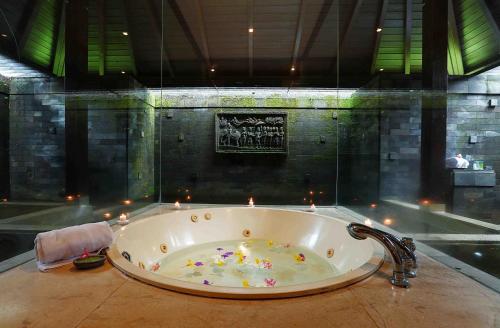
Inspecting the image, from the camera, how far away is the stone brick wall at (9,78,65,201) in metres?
2.35

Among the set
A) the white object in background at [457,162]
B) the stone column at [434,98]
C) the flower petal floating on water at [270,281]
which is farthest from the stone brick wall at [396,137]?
the flower petal floating on water at [270,281]

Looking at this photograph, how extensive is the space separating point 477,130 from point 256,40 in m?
3.02

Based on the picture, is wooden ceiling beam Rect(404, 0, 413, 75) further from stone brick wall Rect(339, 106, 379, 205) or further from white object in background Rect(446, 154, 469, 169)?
white object in background Rect(446, 154, 469, 169)

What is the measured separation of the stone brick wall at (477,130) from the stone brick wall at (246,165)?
1.85 m

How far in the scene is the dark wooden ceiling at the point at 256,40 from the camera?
2.52 meters

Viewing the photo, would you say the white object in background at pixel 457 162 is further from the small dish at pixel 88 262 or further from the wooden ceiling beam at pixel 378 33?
the small dish at pixel 88 262

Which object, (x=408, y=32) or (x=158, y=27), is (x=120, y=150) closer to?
(x=158, y=27)

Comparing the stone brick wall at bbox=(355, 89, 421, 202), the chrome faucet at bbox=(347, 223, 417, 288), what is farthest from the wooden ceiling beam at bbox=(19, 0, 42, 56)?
the stone brick wall at bbox=(355, 89, 421, 202)

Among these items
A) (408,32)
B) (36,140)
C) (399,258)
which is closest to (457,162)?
(408,32)

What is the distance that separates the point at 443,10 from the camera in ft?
8.70

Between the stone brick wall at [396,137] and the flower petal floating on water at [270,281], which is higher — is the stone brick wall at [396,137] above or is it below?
above

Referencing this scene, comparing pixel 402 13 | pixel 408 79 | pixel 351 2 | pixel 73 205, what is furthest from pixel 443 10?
pixel 73 205

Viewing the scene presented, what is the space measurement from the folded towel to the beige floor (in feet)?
0.37

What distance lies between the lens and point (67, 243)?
1354mm
